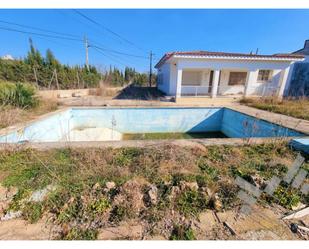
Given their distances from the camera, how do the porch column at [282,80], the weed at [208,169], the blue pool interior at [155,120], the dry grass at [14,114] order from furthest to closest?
the porch column at [282,80] → the blue pool interior at [155,120] → the dry grass at [14,114] → the weed at [208,169]

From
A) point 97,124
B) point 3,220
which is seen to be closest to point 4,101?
point 97,124

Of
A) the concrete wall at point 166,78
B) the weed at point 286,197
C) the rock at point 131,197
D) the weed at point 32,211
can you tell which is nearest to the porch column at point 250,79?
the concrete wall at point 166,78

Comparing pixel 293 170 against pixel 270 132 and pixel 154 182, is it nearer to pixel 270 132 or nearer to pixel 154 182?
pixel 154 182

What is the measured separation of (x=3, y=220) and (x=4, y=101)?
639cm

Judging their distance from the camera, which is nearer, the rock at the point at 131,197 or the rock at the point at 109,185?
the rock at the point at 131,197

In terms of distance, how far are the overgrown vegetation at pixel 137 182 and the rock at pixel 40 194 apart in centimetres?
6

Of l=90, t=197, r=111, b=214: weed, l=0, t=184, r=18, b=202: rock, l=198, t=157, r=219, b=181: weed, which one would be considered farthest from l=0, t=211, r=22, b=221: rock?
l=198, t=157, r=219, b=181: weed

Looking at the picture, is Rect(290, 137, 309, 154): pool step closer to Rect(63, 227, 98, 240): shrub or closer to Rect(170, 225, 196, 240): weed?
Rect(170, 225, 196, 240): weed

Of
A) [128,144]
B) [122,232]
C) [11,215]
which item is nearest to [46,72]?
[128,144]

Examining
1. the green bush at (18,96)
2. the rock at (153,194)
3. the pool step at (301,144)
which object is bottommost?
the rock at (153,194)

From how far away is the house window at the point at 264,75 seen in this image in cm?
1338

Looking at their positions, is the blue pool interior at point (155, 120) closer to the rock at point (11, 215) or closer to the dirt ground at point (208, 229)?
the rock at point (11, 215)

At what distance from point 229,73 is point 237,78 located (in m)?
1.07

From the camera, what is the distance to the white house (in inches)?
444
